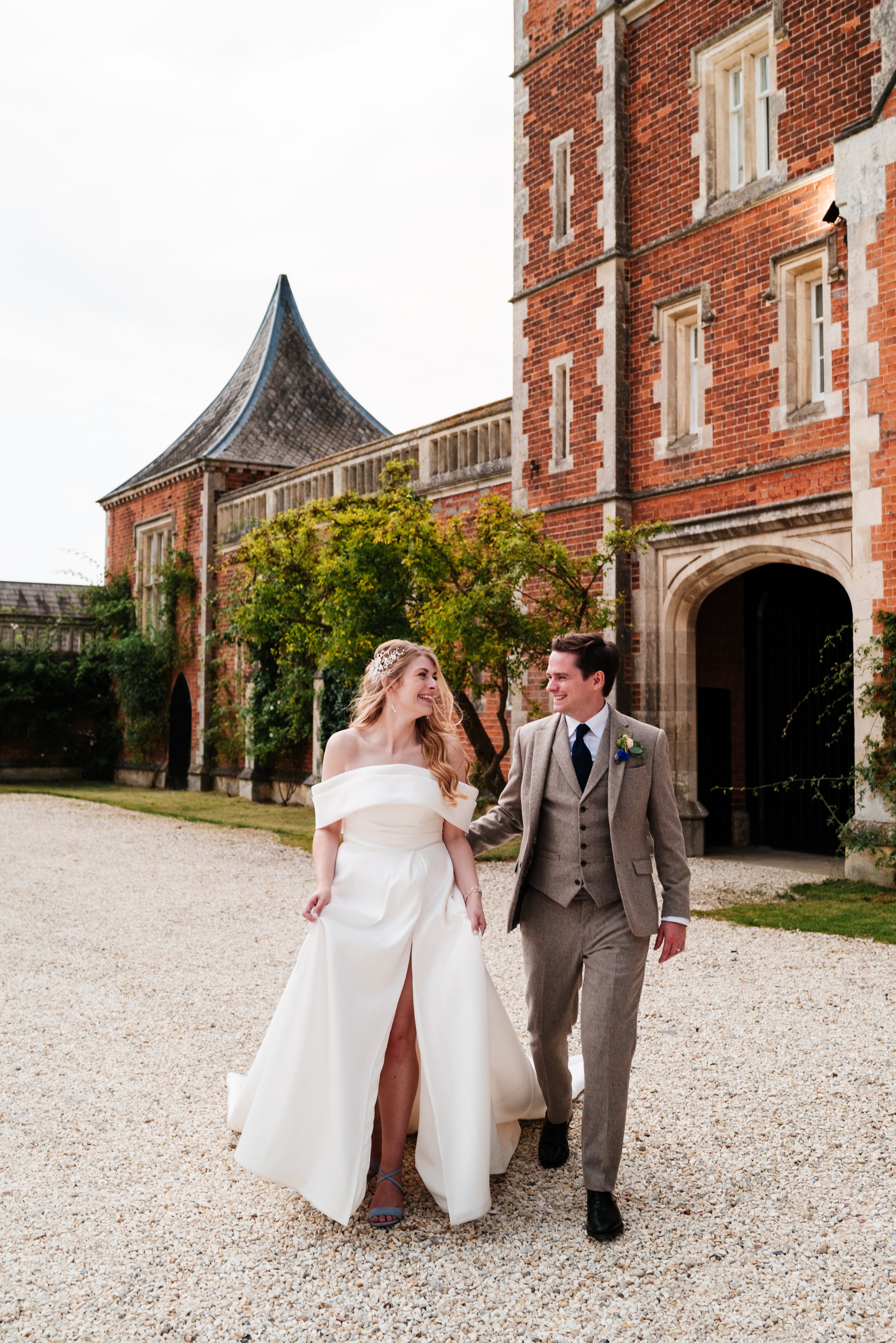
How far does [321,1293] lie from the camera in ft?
8.92

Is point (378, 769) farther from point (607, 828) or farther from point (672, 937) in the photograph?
point (672, 937)

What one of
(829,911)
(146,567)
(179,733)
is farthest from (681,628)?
(146,567)

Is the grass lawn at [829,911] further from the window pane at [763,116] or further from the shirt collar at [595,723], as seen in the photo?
the window pane at [763,116]

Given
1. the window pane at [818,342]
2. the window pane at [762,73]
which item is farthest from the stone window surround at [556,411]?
the window pane at [762,73]

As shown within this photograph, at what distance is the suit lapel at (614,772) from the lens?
319 centimetres

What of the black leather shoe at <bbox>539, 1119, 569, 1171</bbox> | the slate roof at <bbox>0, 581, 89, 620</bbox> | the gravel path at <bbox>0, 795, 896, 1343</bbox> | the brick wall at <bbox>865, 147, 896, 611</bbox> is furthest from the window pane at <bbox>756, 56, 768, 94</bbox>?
the slate roof at <bbox>0, 581, 89, 620</bbox>

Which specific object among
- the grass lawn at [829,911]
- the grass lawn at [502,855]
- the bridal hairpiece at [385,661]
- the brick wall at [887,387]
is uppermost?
the brick wall at [887,387]

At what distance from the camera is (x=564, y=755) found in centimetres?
333

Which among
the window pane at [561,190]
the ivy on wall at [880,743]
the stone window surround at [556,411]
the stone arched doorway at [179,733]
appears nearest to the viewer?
the ivy on wall at [880,743]

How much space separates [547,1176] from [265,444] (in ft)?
64.1

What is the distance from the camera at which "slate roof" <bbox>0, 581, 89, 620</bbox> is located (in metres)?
25.7

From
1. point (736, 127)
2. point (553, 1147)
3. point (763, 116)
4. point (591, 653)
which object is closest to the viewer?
point (591, 653)

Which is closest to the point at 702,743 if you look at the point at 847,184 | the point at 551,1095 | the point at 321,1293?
the point at 847,184

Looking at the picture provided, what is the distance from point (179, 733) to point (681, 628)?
14.3 m
